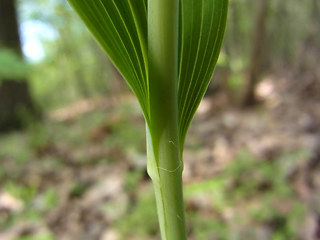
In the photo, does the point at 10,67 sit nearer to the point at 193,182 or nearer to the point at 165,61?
the point at 193,182

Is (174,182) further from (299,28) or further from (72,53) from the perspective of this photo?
(72,53)

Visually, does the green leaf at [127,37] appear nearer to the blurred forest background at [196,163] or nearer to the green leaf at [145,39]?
the green leaf at [145,39]

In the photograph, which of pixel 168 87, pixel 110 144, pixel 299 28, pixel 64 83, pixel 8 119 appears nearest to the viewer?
pixel 168 87

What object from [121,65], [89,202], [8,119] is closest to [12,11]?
[8,119]

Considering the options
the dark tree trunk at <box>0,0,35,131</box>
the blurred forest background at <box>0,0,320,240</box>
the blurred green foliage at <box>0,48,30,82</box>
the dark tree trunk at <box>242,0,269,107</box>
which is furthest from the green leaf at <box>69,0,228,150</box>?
the dark tree trunk at <box>0,0,35,131</box>

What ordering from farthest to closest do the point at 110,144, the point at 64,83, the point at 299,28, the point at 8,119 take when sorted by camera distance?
the point at 64,83
the point at 299,28
the point at 8,119
the point at 110,144

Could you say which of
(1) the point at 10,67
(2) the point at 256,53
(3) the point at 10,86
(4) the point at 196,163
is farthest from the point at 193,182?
(3) the point at 10,86
